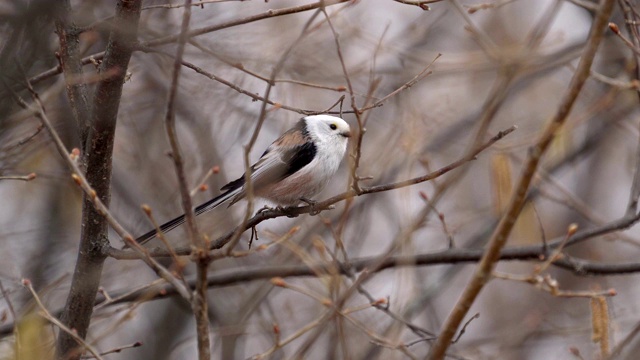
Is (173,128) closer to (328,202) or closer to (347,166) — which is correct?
(328,202)

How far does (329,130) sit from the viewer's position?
554cm

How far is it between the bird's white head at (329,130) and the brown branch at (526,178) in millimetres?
2900

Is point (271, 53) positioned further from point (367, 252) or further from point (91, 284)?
point (91, 284)

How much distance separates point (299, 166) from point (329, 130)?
409 mm

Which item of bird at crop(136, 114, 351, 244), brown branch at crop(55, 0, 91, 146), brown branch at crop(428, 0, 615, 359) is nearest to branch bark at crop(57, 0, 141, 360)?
brown branch at crop(55, 0, 91, 146)

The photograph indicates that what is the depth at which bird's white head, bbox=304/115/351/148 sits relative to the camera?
546 cm

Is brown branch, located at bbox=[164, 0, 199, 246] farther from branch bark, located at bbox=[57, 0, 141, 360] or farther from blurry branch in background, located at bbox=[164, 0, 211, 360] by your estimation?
branch bark, located at bbox=[57, 0, 141, 360]

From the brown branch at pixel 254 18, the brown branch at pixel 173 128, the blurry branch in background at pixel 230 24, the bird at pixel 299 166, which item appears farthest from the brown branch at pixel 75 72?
the brown branch at pixel 173 128

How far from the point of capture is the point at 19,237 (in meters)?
7.00

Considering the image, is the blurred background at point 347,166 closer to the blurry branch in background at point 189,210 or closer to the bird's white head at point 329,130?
the bird's white head at point 329,130

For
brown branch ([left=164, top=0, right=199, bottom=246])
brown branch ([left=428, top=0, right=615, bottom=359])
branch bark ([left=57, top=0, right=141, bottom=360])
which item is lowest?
brown branch ([left=428, top=0, right=615, bottom=359])

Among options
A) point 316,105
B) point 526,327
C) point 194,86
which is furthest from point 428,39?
point 526,327

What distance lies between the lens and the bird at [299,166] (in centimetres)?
519

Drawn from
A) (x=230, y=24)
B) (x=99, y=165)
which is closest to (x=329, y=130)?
(x=99, y=165)
